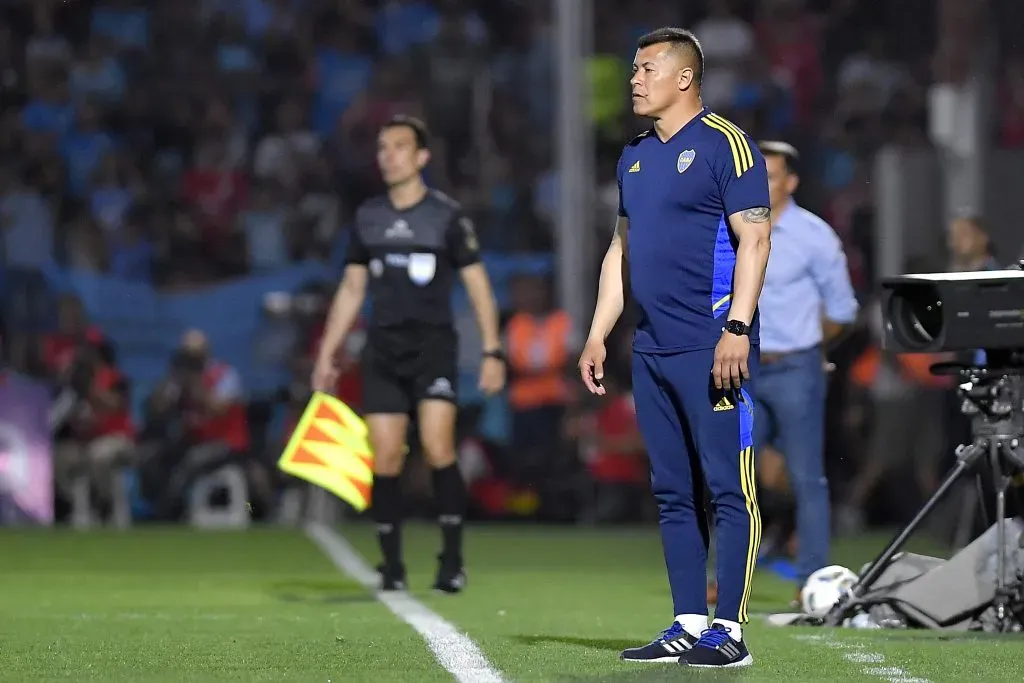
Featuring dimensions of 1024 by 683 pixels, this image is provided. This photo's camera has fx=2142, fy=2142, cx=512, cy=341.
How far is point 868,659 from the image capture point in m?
7.07

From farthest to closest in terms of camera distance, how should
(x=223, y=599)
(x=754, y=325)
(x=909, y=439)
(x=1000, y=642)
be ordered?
(x=909, y=439), (x=223, y=599), (x=1000, y=642), (x=754, y=325)

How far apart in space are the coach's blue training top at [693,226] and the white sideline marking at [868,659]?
111cm

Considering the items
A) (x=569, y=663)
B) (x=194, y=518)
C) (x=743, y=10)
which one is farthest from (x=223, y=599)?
(x=743, y=10)

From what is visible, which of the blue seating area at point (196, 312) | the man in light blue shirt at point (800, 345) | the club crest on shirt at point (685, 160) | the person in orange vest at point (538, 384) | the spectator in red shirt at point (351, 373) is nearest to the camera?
the club crest on shirt at point (685, 160)

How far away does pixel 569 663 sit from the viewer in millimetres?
6809

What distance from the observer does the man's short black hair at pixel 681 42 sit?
6.81 m

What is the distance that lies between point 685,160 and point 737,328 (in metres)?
0.60

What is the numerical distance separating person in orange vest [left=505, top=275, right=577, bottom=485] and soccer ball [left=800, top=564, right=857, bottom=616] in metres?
7.53

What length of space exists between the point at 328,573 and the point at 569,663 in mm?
5198

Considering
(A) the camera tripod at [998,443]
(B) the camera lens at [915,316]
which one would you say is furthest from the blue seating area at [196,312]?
(B) the camera lens at [915,316]

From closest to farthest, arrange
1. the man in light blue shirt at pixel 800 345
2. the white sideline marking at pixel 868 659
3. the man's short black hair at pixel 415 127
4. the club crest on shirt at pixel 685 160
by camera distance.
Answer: the white sideline marking at pixel 868 659, the club crest on shirt at pixel 685 160, the man in light blue shirt at pixel 800 345, the man's short black hair at pixel 415 127

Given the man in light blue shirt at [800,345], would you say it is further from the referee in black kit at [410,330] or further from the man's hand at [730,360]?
the man's hand at [730,360]

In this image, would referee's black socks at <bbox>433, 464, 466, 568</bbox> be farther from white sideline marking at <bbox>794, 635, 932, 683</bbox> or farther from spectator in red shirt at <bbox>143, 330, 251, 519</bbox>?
spectator in red shirt at <bbox>143, 330, 251, 519</bbox>

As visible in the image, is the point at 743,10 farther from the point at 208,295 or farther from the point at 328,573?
the point at 328,573
